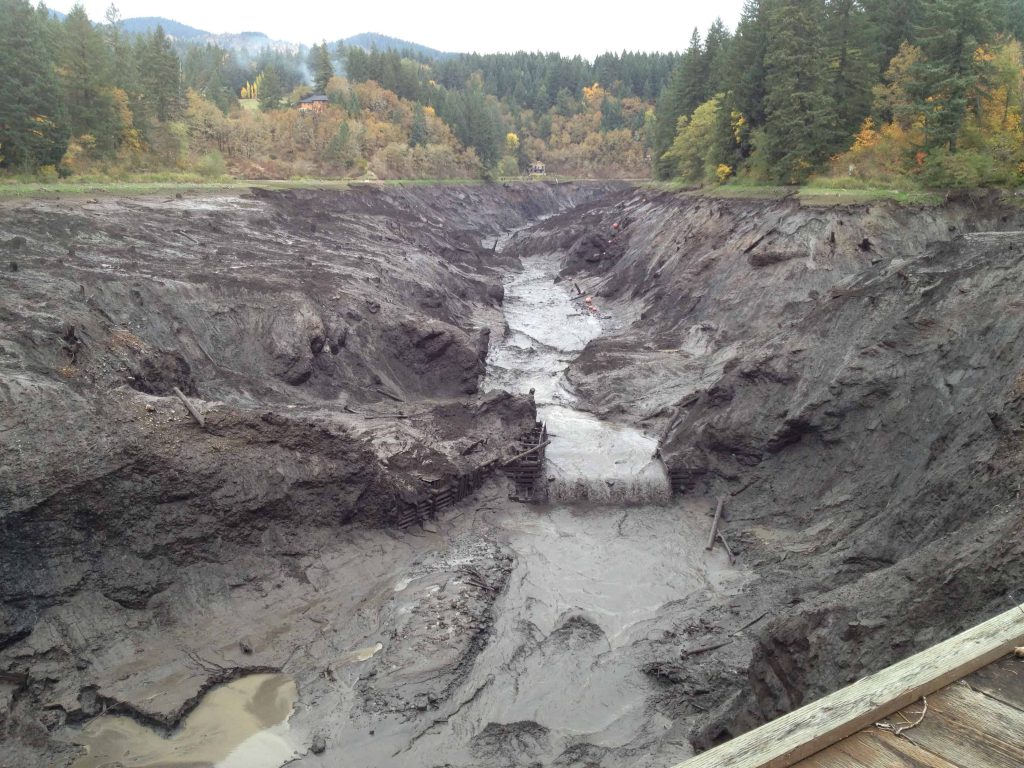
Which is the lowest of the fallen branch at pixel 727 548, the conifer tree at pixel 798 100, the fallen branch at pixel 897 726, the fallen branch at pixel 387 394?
the fallen branch at pixel 727 548

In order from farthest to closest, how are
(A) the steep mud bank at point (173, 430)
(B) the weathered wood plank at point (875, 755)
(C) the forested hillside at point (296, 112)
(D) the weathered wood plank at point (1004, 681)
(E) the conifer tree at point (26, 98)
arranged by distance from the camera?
(C) the forested hillside at point (296, 112) → (E) the conifer tree at point (26, 98) → (A) the steep mud bank at point (173, 430) → (D) the weathered wood plank at point (1004, 681) → (B) the weathered wood plank at point (875, 755)

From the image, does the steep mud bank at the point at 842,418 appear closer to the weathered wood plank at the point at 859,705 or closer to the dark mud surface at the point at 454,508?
the dark mud surface at the point at 454,508

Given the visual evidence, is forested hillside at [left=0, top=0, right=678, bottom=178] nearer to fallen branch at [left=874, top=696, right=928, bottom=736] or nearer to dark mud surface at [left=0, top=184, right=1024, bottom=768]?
dark mud surface at [left=0, top=184, right=1024, bottom=768]

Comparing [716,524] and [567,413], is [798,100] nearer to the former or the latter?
[567,413]

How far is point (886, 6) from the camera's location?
43.7 meters

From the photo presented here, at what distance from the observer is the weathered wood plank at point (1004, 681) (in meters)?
3.01

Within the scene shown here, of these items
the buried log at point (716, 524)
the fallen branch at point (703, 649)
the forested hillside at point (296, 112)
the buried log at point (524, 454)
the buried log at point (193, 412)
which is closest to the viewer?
the fallen branch at point (703, 649)

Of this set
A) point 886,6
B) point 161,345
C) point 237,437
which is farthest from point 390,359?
point 886,6

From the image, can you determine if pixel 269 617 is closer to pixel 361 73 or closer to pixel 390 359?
pixel 390 359

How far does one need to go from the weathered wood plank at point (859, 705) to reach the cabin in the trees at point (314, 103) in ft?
324

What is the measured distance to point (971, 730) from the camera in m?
2.85

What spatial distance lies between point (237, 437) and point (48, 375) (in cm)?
377

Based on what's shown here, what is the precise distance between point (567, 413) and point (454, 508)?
8217 millimetres

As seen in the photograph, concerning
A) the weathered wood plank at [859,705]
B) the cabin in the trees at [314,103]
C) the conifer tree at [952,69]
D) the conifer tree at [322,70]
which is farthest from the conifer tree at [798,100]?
the conifer tree at [322,70]
